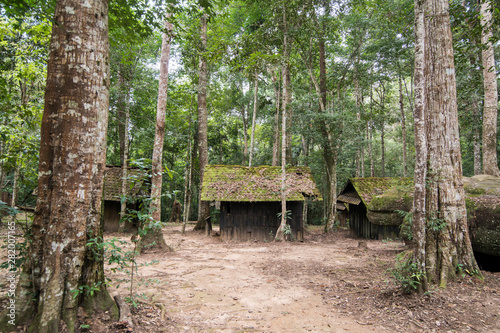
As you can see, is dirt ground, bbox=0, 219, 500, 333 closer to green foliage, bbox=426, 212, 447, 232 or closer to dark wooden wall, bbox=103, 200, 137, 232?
green foliage, bbox=426, 212, 447, 232

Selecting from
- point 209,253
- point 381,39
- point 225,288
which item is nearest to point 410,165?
point 381,39

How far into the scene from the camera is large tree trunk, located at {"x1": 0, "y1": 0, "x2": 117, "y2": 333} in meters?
3.01

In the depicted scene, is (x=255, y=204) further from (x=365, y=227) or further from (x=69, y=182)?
(x=69, y=182)

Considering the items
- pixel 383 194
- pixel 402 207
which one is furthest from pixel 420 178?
pixel 383 194

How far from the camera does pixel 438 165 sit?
5.43 m

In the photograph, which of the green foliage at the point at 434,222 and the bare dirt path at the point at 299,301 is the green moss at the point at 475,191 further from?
the green foliage at the point at 434,222

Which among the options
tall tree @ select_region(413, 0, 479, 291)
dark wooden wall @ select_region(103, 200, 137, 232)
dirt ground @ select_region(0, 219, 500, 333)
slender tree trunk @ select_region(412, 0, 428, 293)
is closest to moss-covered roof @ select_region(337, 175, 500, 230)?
tall tree @ select_region(413, 0, 479, 291)

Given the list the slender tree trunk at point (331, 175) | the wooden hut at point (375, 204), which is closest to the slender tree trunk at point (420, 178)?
the wooden hut at point (375, 204)

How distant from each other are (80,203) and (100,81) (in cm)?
156

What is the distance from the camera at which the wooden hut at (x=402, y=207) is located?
238 inches

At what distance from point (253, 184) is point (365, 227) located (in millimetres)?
7451

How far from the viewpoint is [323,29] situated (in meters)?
14.9

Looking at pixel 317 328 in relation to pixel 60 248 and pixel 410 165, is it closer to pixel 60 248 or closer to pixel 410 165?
pixel 60 248

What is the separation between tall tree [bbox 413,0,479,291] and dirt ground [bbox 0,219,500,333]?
0.45 meters
